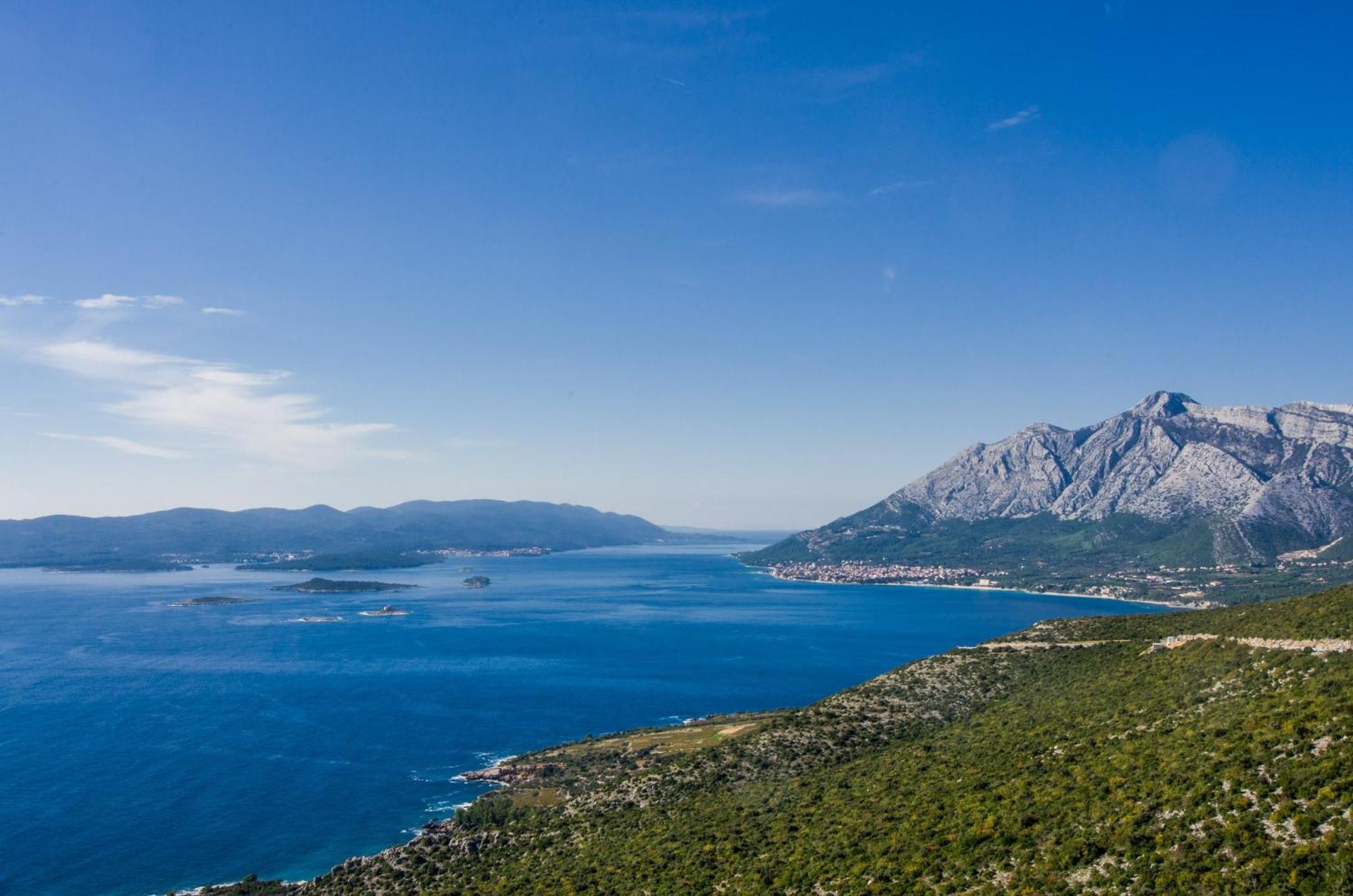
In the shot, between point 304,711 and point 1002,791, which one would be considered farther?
point 304,711

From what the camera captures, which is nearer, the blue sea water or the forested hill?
the forested hill

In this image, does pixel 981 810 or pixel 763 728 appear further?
pixel 763 728

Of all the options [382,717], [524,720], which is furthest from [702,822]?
[382,717]

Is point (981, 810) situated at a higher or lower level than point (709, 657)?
higher

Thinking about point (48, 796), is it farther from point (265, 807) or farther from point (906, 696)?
point (906, 696)

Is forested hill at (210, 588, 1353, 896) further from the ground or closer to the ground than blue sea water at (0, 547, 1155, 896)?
further from the ground
